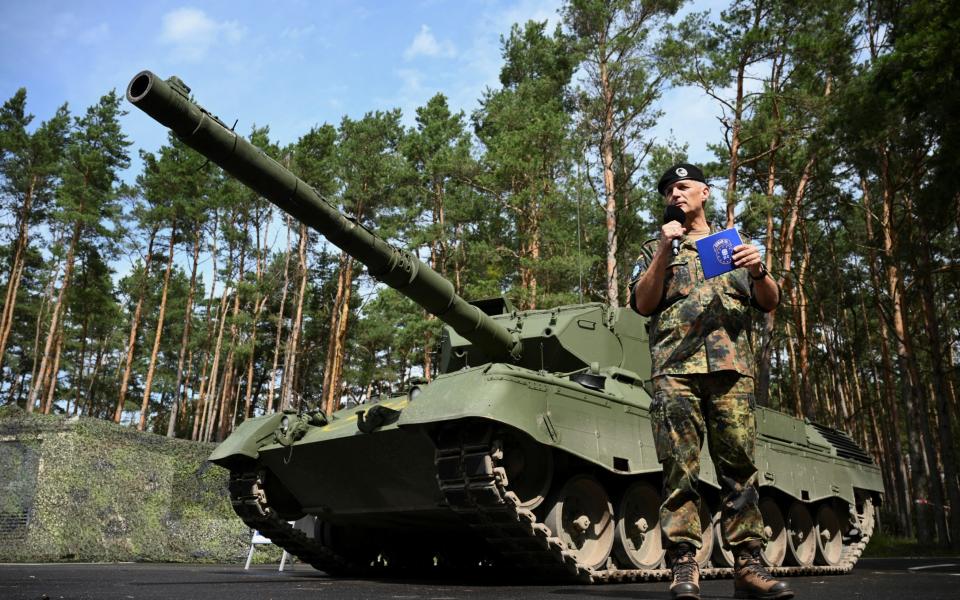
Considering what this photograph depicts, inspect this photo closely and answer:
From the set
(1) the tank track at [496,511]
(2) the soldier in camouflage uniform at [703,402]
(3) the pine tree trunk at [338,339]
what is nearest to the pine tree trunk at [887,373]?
(3) the pine tree trunk at [338,339]

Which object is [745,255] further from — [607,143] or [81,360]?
[81,360]

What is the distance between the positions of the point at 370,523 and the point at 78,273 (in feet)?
114

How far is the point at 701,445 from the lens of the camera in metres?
3.92

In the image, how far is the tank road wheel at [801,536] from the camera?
10477 mm

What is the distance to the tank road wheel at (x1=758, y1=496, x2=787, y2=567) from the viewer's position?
1002 centimetres

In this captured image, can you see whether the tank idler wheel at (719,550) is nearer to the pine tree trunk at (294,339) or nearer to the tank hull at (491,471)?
the tank hull at (491,471)

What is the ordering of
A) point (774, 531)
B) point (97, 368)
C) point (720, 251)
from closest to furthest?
1. point (720, 251)
2. point (774, 531)
3. point (97, 368)

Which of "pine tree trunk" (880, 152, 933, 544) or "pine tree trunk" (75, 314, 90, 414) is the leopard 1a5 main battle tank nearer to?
"pine tree trunk" (880, 152, 933, 544)

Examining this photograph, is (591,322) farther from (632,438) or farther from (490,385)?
(490,385)

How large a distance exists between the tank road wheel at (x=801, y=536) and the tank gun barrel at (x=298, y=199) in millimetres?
4719

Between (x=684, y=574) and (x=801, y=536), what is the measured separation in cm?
807

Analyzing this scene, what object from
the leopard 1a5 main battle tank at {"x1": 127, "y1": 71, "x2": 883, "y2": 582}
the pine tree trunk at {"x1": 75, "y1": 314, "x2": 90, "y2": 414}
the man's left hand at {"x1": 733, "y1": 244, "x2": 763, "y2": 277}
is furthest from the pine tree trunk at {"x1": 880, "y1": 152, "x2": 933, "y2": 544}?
the pine tree trunk at {"x1": 75, "y1": 314, "x2": 90, "y2": 414}

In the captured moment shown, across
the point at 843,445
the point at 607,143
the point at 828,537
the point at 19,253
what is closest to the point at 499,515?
the point at 828,537

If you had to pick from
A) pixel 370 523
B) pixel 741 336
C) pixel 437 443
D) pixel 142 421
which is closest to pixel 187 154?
pixel 142 421
